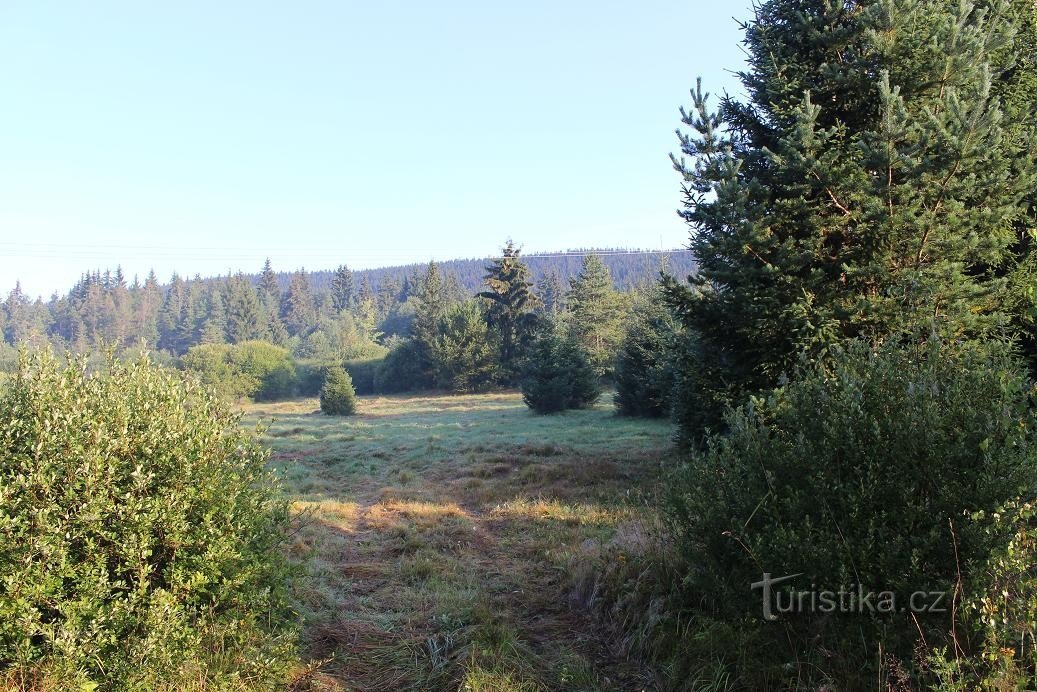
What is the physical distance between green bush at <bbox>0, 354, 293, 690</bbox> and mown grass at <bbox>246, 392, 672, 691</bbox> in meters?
0.77

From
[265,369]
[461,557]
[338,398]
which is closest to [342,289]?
[265,369]

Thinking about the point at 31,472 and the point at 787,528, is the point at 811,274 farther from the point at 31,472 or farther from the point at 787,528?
the point at 31,472

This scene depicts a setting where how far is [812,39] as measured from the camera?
832 centimetres

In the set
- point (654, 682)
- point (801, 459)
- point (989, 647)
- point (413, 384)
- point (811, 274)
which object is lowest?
point (413, 384)

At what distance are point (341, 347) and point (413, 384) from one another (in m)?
15.9

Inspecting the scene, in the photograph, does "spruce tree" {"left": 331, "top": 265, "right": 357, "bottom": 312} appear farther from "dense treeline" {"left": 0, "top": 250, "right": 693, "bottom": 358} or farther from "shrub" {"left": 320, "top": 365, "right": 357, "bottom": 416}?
"shrub" {"left": 320, "top": 365, "right": 357, "bottom": 416}

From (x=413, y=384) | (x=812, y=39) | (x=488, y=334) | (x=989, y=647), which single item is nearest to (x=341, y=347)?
(x=413, y=384)

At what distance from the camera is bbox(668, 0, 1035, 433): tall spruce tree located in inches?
277

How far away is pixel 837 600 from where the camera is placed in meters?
3.25

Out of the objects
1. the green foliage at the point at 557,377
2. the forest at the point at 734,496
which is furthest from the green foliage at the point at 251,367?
the forest at the point at 734,496

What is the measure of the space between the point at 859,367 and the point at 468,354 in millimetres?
44067

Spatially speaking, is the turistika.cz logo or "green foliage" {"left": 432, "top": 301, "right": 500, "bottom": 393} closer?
the turistika.cz logo

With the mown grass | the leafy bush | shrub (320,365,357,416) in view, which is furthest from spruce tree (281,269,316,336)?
the mown grass

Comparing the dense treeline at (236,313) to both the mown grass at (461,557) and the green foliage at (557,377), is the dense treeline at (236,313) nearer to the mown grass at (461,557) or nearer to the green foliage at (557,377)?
the green foliage at (557,377)
